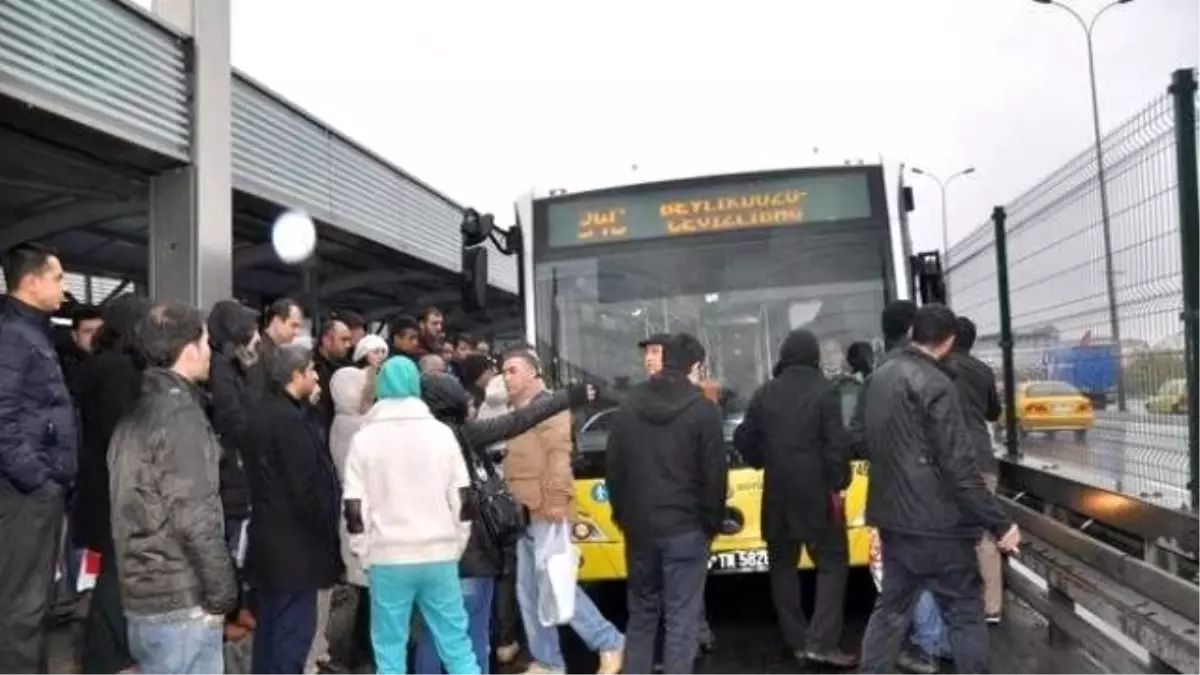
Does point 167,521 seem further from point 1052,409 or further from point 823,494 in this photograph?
point 1052,409

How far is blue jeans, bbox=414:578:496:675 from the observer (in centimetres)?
593

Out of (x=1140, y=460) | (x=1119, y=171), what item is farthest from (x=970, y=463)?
(x=1119, y=171)

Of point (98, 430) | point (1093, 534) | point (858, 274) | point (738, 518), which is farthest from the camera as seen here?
point (858, 274)

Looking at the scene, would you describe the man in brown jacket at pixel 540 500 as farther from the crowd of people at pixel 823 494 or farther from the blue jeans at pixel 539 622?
the crowd of people at pixel 823 494

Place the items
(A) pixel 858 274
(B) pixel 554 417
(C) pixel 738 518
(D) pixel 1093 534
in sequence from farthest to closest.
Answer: (A) pixel 858 274 < (C) pixel 738 518 < (D) pixel 1093 534 < (B) pixel 554 417

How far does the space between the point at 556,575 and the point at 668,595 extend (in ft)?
2.06

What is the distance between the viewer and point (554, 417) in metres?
6.35

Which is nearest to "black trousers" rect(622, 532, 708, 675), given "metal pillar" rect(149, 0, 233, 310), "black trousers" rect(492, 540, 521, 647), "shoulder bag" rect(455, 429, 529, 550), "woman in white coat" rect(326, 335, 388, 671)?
"shoulder bag" rect(455, 429, 529, 550)

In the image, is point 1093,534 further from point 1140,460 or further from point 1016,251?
point 1016,251

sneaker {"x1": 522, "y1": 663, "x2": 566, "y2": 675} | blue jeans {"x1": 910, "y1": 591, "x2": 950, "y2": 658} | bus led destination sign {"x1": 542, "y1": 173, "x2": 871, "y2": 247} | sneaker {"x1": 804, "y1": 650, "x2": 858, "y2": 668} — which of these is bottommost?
sneaker {"x1": 804, "y1": 650, "x2": 858, "y2": 668}

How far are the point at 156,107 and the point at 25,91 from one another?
133cm

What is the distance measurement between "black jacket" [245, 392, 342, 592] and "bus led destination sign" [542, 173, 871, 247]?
346 cm

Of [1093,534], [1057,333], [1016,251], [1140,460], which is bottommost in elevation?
[1093,534]

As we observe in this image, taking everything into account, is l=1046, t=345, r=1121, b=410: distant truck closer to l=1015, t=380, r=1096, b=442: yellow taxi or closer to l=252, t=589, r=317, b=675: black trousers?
l=1015, t=380, r=1096, b=442: yellow taxi
